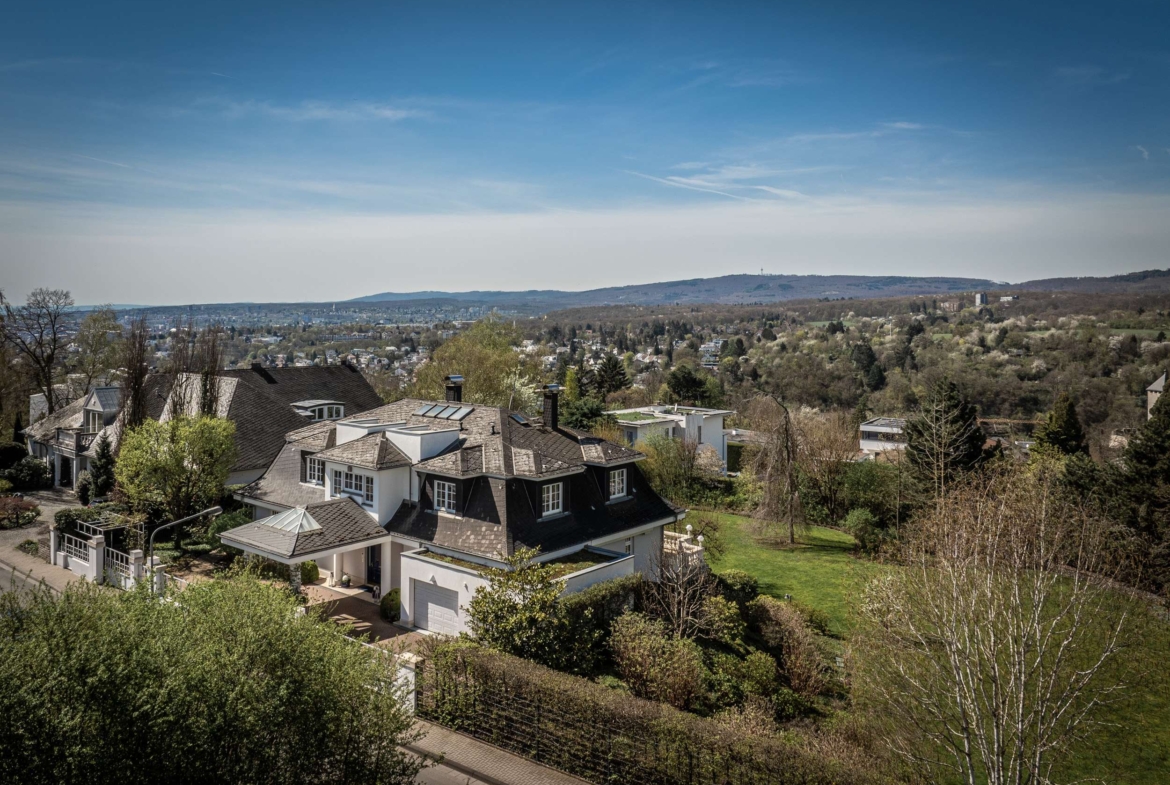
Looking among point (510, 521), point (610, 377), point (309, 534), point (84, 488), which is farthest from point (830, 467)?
point (610, 377)

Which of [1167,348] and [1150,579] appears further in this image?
[1167,348]

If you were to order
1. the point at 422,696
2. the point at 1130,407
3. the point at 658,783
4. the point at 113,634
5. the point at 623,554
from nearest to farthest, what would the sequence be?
the point at 113,634, the point at 658,783, the point at 422,696, the point at 623,554, the point at 1130,407

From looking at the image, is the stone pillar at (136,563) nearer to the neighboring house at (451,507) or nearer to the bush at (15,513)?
the neighboring house at (451,507)

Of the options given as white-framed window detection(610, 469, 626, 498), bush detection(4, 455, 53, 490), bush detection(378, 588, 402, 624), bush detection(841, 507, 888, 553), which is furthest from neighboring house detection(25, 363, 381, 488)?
bush detection(841, 507, 888, 553)

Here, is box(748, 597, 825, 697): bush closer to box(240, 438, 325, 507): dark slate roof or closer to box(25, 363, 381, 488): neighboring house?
box(240, 438, 325, 507): dark slate roof

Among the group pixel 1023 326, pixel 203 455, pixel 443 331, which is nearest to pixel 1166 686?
pixel 203 455

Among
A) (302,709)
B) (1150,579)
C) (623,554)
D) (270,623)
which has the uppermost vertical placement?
(270,623)

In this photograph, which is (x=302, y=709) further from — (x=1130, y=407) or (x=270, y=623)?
(x=1130, y=407)
